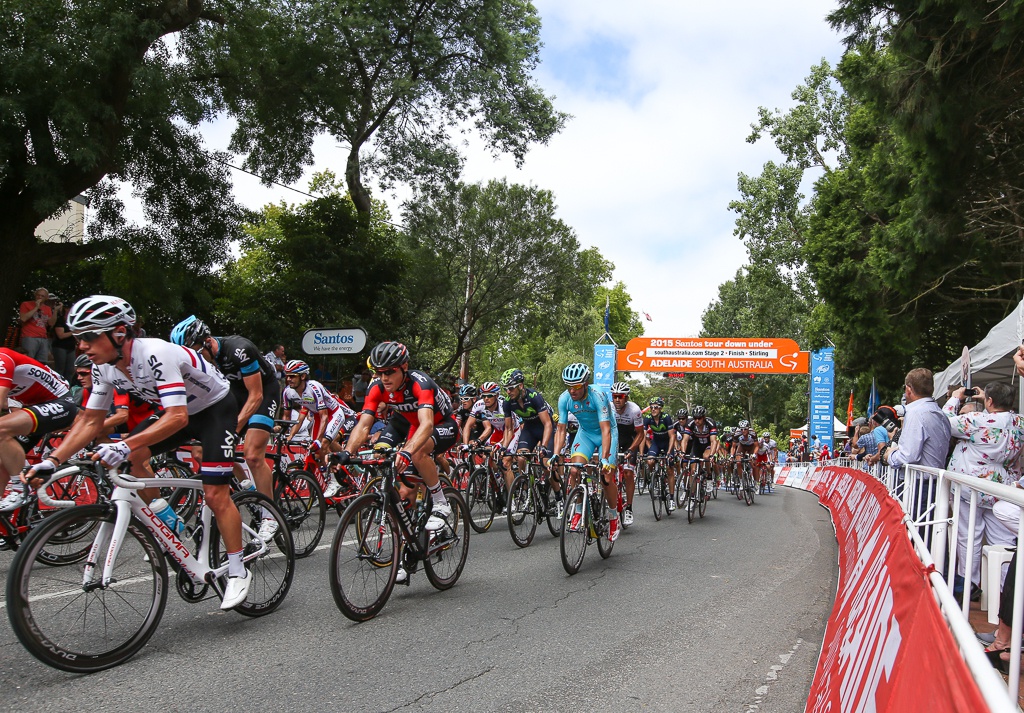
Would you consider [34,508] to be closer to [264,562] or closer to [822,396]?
[264,562]

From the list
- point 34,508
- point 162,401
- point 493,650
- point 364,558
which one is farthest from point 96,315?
point 493,650

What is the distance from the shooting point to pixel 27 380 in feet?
21.6

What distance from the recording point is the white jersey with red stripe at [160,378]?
481 cm

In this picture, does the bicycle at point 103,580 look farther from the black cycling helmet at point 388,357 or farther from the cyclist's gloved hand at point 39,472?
the black cycling helmet at point 388,357

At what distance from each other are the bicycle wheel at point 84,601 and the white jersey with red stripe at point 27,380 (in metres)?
2.60

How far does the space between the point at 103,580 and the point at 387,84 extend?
2256cm

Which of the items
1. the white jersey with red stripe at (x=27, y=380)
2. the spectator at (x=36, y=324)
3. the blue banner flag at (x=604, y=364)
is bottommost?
the white jersey with red stripe at (x=27, y=380)

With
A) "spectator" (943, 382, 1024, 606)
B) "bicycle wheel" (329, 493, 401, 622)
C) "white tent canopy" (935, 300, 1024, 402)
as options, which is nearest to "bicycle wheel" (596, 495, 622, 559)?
"bicycle wheel" (329, 493, 401, 622)

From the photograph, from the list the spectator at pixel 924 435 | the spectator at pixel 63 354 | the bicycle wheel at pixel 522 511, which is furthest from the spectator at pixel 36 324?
the spectator at pixel 924 435

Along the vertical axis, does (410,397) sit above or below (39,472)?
above

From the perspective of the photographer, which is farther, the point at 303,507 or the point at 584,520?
the point at 303,507

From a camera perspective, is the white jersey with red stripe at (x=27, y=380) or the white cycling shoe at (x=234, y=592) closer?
the white cycling shoe at (x=234, y=592)

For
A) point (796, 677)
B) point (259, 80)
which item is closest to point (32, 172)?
point (259, 80)

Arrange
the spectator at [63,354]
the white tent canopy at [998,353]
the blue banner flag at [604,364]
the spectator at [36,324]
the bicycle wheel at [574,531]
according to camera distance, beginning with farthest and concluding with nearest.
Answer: the blue banner flag at [604,364]
the spectator at [63,354]
the spectator at [36,324]
the white tent canopy at [998,353]
the bicycle wheel at [574,531]
